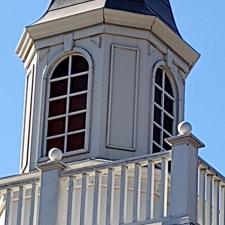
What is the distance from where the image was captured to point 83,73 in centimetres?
2272

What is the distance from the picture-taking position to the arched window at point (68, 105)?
73.7 ft

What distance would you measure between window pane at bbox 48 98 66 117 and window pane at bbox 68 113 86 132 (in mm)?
208

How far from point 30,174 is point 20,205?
1577 mm

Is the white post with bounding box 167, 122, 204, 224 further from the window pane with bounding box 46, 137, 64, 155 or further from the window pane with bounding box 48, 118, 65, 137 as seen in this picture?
the window pane with bounding box 48, 118, 65, 137

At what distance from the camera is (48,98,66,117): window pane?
22.8 meters

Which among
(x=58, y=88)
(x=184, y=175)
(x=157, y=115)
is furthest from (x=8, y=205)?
(x=157, y=115)

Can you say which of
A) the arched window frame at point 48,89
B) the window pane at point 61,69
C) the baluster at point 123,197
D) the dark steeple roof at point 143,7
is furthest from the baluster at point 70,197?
the dark steeple roof at point 143,7

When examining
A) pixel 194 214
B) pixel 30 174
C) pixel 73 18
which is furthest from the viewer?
pixel 73 18

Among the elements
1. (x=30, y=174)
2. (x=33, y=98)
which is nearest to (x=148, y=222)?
(x=30, y=174)

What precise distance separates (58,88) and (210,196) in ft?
12.9

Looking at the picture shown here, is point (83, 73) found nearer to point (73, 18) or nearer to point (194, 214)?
point (73, 18)

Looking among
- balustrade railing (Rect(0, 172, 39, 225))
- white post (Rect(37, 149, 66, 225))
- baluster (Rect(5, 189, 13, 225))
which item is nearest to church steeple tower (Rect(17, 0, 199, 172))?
balustrade railing (Rect(0, 172, 39, 225))

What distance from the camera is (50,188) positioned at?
19828 millimetres

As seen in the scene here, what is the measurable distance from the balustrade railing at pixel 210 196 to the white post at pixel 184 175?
27 centimetres
